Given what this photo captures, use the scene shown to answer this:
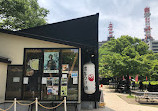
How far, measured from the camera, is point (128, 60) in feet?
63.2

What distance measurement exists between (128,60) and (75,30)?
1136cm

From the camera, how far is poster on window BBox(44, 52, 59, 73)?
30.4 feet

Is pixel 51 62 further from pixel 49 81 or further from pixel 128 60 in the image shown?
pixel 128 60

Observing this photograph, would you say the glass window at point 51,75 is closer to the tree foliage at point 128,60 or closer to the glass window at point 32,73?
the glass window at point 32,73

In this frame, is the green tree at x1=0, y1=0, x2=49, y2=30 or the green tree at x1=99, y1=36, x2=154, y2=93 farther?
the green tree at x1=0, y1=0, x2=49, y2=30

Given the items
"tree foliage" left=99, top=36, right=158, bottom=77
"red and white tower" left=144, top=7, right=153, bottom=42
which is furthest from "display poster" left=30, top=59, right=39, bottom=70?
"red and white tower" left=144, top=7, right=153, bottom=42

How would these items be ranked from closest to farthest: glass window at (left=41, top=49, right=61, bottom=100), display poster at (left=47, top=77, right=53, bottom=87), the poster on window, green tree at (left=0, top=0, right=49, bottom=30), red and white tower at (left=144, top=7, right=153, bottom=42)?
glass window at (left=41, top=49, right=61, bottom=100)
display poster at (left=47, top=77, right=53, bottom=87)
the poster on window
green tree at (left=0, top=0, right=49, bottom=30)
red and white tower at (left=144, top=7, right=153, bottom=42)

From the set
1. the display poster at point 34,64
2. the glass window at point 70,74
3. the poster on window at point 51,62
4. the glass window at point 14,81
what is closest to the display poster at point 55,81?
the glass window at point 70,74

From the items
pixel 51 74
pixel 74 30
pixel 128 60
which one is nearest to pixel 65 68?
pixel 51 74

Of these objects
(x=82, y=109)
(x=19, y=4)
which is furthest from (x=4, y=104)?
(x=19, y=4)

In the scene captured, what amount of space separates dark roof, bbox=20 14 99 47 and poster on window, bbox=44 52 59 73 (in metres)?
2.13

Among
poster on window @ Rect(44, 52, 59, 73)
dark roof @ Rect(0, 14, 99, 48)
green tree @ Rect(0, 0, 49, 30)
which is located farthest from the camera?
green tree @ Rect(0, 0, 49, 30)

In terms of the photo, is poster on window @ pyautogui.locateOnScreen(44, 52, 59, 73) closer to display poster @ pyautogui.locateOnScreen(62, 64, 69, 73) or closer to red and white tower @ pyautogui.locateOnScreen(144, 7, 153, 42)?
display poster @ pyautogui.locateOnScreen(62, 64, 69, 73)

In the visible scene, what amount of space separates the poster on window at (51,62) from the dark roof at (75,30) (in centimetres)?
213
